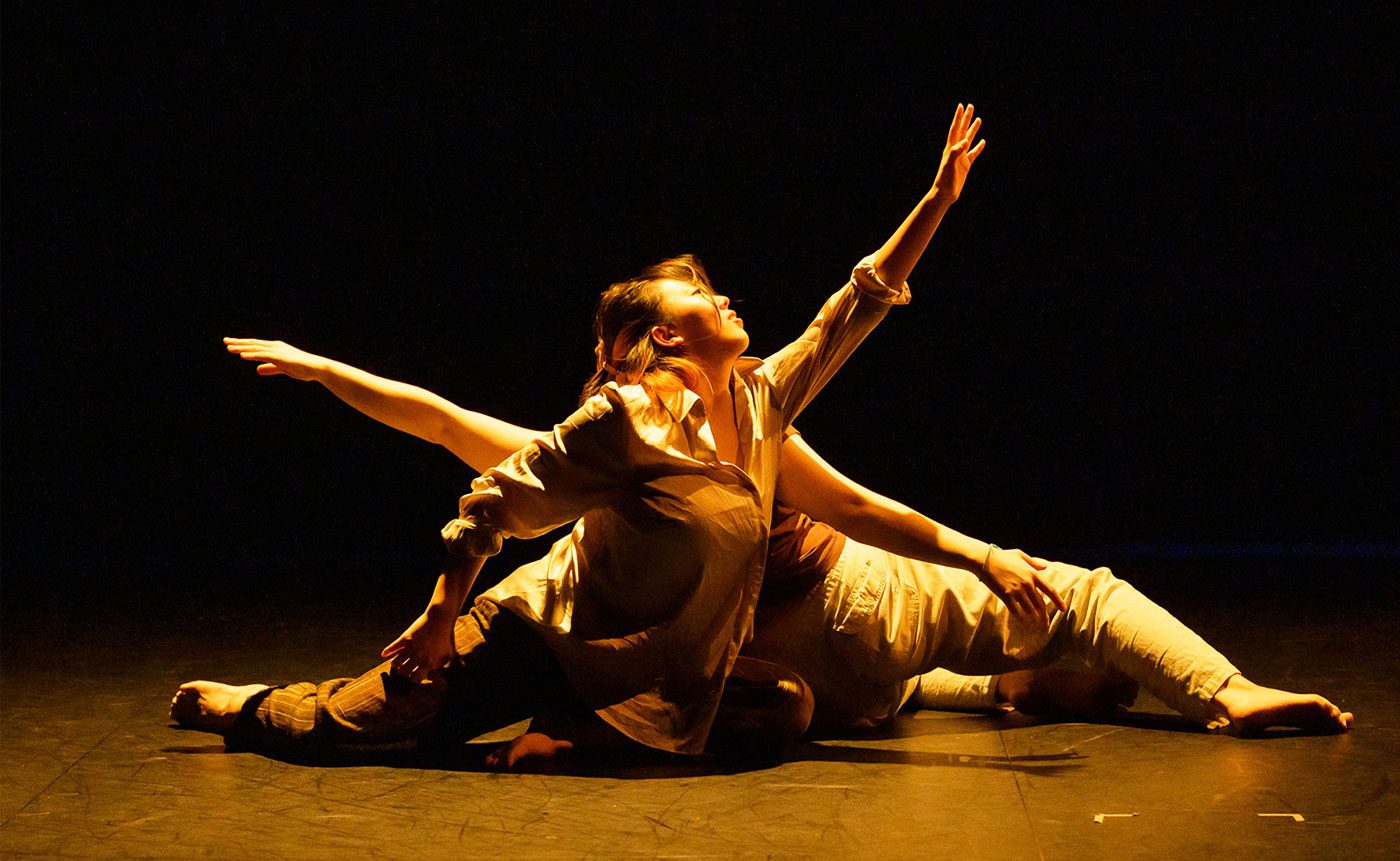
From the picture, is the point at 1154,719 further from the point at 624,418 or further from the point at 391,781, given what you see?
the point at 391,781

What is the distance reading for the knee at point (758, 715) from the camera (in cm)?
201

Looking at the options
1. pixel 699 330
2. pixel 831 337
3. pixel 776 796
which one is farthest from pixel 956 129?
pixel 776 796

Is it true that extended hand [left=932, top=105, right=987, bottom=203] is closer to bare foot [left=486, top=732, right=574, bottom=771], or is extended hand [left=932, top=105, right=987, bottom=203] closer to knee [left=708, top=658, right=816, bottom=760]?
knee [left=708, top=658, right=816, bottom=760]

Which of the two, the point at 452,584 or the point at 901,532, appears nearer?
the point at 452,584

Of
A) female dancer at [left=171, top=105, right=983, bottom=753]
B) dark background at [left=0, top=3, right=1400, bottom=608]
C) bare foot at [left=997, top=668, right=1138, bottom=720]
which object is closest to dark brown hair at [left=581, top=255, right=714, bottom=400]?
female dancer at [left=171, top=105, right=983, bottom=753]

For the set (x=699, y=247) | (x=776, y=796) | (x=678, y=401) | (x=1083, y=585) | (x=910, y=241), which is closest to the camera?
(x=776, y=796)

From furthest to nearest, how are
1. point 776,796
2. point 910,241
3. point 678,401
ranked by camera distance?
point 910,241 → point 678,401 → point 776,796

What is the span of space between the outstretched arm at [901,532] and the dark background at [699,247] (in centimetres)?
197

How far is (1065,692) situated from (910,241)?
2.56 ft

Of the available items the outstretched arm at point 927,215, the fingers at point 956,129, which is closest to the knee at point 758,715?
the outstretched arm at point 927,215

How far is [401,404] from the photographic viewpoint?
86.7 inches

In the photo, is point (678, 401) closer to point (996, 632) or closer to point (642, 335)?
point (642, 335)

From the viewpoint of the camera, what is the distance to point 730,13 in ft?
13.3

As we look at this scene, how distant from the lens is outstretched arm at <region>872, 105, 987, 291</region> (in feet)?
6.74
